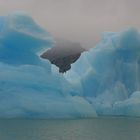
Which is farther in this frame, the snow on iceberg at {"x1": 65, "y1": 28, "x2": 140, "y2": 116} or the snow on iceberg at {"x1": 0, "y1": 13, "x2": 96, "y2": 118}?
the snow on iceberg at {"x1": 65, "y1": 28, "x2": 140, "y2": 116}

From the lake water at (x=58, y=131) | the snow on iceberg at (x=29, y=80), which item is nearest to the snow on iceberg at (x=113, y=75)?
the snow on iceberg at (x=29, y=80)

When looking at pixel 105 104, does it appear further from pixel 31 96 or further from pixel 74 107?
pixel 31 96

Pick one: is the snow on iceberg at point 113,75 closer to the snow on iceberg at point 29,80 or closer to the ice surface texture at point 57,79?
the ice surface texture at point 57,79

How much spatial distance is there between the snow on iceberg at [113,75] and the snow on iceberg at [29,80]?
3.19m

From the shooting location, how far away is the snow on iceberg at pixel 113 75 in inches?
1006

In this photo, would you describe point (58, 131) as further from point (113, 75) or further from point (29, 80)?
point (113, 75)

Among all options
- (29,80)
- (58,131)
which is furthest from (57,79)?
(58,131)

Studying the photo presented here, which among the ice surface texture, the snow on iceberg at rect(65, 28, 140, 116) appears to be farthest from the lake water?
the snow on iceberg at rect(65, 28, 140, 116)

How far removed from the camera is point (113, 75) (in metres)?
26.2

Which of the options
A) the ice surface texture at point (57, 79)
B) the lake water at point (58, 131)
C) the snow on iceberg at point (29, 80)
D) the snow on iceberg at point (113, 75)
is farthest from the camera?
the snow on iceberg at point (113, 75)

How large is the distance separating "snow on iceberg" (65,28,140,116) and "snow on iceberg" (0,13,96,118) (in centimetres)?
319

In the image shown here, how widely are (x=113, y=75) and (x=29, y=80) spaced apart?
711 cm

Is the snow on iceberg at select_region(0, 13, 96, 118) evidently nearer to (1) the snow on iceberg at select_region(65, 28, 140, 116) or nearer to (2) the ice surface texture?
(2) the ice surface texture

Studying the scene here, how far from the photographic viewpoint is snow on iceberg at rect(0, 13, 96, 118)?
2002 centimetres
